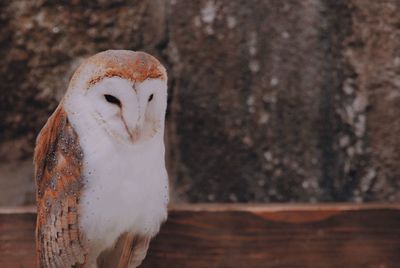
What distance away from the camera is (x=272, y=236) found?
3.84 ft

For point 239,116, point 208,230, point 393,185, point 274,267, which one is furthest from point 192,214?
point 393,185

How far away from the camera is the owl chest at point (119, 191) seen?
2.79 ft

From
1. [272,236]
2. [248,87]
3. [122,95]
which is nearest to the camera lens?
[122,95]

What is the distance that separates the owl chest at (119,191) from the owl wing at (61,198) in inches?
0.5

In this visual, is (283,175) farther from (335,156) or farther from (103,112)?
(103,112)

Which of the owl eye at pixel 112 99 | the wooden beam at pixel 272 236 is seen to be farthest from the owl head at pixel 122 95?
the wooden beam at pixel 272 236

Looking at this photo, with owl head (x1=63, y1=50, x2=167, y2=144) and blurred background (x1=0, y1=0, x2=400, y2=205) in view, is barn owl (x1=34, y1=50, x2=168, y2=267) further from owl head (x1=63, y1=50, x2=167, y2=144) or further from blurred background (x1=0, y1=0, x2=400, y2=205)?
blurred background (x1=0, y1=0, x2=400, y2=205)

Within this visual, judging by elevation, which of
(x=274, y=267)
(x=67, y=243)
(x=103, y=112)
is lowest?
(x=274, y=267)

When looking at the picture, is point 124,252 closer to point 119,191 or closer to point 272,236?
point 119,191

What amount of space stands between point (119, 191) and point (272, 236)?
372 mm

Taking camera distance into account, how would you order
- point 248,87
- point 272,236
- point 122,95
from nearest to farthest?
point 122,95 → point 272,236 → point 248,87

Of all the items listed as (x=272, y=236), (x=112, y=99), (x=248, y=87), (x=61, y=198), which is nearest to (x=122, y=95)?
(x=112, y=99)

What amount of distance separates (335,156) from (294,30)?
213 mm

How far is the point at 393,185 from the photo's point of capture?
4.31 ft
